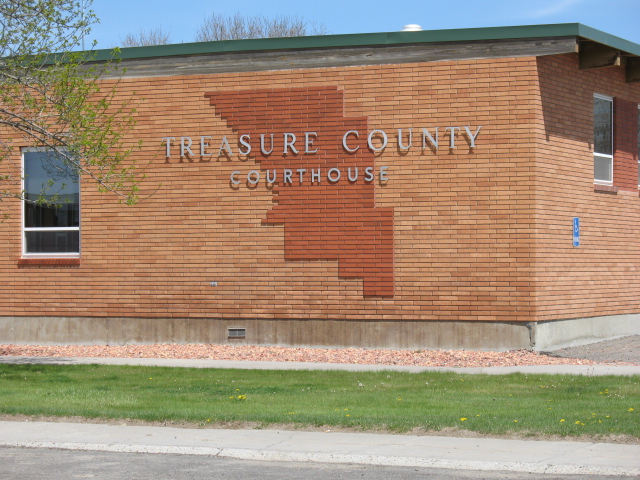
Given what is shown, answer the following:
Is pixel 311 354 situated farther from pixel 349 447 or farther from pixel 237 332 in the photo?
pixel 349 447

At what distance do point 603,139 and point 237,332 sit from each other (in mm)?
8480

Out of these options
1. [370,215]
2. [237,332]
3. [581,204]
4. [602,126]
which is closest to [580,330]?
[581,204]

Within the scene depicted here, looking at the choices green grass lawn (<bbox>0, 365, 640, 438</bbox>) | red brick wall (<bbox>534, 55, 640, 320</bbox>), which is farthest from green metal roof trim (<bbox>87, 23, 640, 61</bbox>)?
green grass lawn (<bbox>0, 365, 640, 438</bbox>)

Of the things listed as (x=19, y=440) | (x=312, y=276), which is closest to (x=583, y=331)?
(x=312, y=276)

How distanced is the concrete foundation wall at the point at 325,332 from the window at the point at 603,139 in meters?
A: 2.94

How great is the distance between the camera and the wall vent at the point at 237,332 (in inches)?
745

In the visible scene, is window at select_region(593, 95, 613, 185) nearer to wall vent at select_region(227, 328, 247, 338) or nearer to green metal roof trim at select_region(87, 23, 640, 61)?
green metal roof trim at select_region(87, 23, 640, 61)

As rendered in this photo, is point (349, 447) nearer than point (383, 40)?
Yes

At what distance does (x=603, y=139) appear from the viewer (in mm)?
20000

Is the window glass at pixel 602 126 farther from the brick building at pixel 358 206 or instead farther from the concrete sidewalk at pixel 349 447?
the concrete sidewalk at pixel 349 447

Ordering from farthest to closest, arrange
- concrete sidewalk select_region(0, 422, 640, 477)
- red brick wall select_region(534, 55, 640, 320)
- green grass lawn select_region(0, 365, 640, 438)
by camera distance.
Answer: red brick wall select_region(534, 55, 640, 320) < green grass lawn select_region(0, 365, 640, 438) < concrete sidewalk select_region(0, 422, 640, 477)

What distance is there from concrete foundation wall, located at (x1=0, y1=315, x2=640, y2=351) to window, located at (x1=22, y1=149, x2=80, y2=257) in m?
1.52

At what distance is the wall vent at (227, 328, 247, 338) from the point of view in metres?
18.9

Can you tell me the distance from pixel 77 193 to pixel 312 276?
17.7ft
